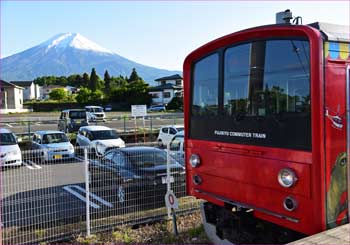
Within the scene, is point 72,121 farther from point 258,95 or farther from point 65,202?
point 258,95

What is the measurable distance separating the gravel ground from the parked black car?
59 centimetres

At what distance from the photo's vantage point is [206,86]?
5203mm

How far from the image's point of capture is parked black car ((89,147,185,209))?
22.9 feet

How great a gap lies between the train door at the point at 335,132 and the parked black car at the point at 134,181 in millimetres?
3721

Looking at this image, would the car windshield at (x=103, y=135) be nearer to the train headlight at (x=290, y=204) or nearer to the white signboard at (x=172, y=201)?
the white signboard at (x=172, y=201)

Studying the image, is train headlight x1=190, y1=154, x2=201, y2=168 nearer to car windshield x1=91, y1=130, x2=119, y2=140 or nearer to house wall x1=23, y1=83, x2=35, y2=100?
car windshield x1=91, y1=130, x2=119, y2=140

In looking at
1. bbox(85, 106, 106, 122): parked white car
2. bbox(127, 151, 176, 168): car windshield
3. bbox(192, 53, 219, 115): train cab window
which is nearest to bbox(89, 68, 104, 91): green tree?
bbox(85, 106, 106, 122): parked white car

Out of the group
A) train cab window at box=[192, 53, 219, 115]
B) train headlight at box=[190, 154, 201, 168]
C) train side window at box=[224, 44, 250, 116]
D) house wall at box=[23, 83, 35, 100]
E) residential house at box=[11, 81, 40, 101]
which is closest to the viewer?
train side window at box=[224, 44, 250, 116]

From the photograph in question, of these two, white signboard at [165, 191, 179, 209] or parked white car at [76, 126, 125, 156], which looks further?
parked white car at [76, 126, 125, 156]

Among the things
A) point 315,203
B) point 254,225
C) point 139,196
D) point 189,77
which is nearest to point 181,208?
point 139,196

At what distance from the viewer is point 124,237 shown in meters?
5.96

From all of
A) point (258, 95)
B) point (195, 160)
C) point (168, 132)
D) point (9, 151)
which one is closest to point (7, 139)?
point (9, 151)

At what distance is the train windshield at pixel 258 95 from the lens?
376 cm

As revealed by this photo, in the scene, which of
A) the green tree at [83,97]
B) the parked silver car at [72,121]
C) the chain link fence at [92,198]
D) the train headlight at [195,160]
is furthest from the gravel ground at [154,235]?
the green tree at [83,97]
